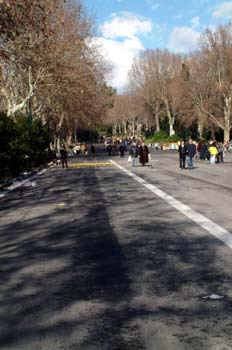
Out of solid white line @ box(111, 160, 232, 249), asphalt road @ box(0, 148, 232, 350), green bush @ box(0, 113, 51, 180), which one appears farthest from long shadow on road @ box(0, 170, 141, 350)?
green bush @ box(0, 113, 51, 180)

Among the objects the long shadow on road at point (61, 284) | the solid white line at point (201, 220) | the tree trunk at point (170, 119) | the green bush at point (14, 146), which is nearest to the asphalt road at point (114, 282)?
the long shadow on road at point (61, 284)

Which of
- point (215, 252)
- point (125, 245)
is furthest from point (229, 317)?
point (125, 245)

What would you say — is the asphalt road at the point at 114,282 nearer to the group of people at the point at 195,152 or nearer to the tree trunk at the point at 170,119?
the group of people at the point at 195,152

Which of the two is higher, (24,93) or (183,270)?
(24,93)

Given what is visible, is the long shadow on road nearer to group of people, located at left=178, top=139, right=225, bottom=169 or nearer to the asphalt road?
the asphalt road

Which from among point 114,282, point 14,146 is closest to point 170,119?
point 14,146

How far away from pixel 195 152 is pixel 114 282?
96.0 ft

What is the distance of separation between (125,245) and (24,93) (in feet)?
138

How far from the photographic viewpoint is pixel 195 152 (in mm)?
35406

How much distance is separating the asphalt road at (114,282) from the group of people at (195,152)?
21223 millimetres

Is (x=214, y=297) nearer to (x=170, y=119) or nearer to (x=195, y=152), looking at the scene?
(x=195, y=152)

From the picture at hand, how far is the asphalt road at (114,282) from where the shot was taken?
190 inches

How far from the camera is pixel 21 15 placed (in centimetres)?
1822

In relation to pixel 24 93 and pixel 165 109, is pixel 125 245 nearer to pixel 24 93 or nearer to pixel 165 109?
pixel 24 93
